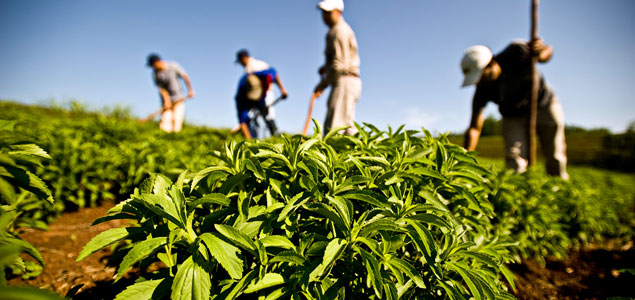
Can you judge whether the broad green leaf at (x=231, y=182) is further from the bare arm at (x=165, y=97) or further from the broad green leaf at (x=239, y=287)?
the bare arm at (x=165, y=97)

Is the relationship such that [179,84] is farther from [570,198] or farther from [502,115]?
[570,198]

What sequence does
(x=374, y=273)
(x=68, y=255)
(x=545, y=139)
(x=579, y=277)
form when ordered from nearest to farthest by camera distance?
(x=374, y=273), (x=68, y=255), (x=579, y=277), (x=545, y=139)

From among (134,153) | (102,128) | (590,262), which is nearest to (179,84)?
(102,128)

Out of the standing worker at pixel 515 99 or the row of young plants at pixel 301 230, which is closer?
the row of young plants at pixel 301 230

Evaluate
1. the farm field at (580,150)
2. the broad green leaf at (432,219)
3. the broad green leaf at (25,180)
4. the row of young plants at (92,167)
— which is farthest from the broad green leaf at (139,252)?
the farm field at (580,150)

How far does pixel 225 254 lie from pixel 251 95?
7.29m

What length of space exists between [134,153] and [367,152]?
3107 millimetres

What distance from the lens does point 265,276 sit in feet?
3.52

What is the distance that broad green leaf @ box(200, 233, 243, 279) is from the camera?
0.93m

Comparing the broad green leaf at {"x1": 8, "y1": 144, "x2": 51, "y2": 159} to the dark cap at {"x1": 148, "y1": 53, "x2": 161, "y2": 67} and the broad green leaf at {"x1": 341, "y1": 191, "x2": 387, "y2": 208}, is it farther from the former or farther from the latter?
the dark cap at {"x1": 148, "y1": 53, "x2": 161, "y2": 67}

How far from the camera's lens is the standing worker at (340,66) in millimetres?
4773

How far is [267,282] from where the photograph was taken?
1052mm

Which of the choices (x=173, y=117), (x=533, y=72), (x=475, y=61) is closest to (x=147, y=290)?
(x=475, y=61)

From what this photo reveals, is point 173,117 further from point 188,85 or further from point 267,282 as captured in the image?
point 267,282
